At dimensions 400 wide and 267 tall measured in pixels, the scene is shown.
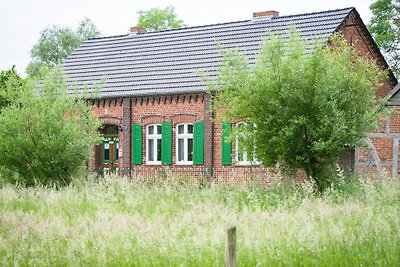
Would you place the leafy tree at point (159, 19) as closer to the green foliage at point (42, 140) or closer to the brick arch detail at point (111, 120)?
the brick arch detail at point (111, 120)

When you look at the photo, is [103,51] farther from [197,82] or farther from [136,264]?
[136,264]

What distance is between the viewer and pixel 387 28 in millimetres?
40344

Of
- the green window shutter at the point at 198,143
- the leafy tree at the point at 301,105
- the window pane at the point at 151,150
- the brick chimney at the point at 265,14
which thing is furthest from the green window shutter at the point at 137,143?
the leafy tree at the point at 301,105

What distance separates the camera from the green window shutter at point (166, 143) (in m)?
28.3

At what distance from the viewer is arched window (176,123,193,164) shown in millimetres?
28094

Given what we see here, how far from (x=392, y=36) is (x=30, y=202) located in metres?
27.6

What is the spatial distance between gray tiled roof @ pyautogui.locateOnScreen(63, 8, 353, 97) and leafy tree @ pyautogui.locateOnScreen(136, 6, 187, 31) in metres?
17.2

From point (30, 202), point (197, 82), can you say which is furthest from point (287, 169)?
point (197, 82)

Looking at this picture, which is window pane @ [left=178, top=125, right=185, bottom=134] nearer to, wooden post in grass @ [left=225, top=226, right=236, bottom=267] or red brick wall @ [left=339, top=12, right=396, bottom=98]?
red brick wall @ [left=339, top=12, right=396, bottom=98]

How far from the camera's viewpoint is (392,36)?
3950cm

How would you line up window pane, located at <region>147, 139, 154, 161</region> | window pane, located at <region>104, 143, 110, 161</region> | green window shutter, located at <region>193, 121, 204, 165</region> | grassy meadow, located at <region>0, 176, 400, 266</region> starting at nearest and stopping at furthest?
grassy meadow, located at <region>0, 176, 400, 266</region> → green window shutter, located at <region>193, 121, 204, 165</region> → window pane, located at <region>147, 139, 154, 161</region> → window pane, located at <region>104, 143, 110, 161</region>

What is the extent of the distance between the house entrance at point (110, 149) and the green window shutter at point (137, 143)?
1.22 m

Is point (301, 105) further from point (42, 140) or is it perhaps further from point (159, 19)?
point (159, 19)

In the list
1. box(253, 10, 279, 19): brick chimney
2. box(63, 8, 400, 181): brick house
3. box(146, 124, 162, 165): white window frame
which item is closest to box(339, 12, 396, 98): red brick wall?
box(63, 8, 400, 181): brick house
